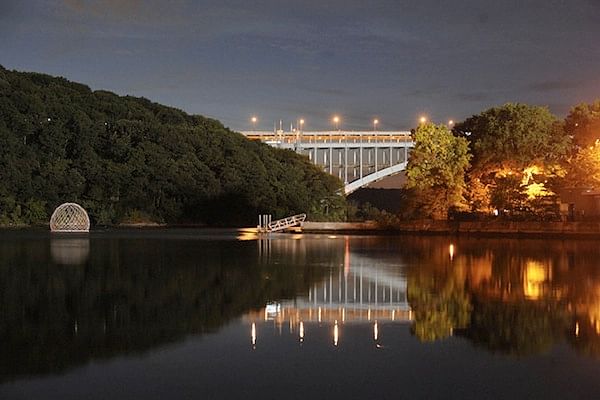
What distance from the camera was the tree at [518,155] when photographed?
4900 centimetres

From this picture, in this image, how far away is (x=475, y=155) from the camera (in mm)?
52562

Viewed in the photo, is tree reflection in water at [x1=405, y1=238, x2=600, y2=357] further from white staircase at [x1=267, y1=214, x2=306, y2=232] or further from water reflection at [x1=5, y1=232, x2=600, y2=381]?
white staircase at [x1=267, y1=214, x2=306, y2=232]

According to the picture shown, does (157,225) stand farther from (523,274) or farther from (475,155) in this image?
(523,274)

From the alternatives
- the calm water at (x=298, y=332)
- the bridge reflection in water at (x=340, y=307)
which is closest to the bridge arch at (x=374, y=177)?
the calm water at (x=298, y=332)

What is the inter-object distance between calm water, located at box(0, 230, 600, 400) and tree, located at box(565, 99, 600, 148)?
96.7 ft

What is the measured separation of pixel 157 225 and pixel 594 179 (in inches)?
1597

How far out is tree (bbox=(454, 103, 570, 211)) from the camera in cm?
4900

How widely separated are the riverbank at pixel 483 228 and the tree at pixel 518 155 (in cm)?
257

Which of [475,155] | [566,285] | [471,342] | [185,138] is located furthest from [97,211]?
[471,342]

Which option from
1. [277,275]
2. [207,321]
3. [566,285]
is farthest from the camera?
[277,275]

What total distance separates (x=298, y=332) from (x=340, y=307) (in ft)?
9.65

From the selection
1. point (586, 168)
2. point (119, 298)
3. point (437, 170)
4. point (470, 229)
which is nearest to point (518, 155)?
point (586, 168)

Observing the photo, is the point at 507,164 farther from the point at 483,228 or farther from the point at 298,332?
the point at 298,332

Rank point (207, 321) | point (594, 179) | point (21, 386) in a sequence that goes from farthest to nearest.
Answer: point (594, 179) < point (207, 321) < point (21, 386)
